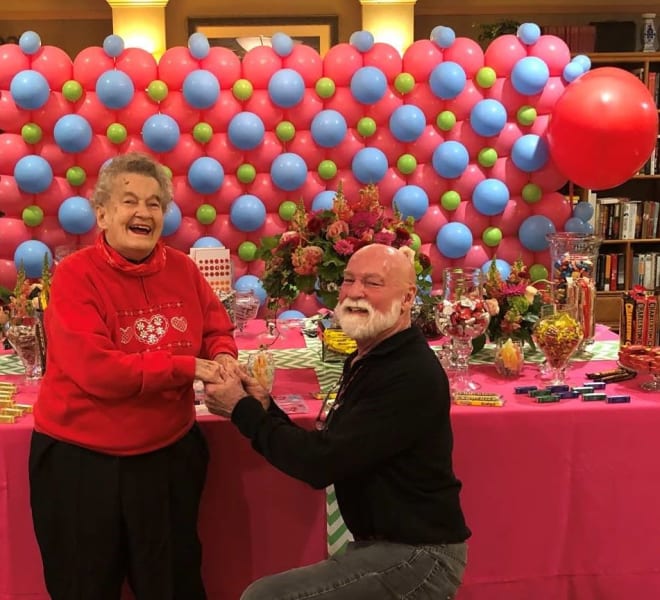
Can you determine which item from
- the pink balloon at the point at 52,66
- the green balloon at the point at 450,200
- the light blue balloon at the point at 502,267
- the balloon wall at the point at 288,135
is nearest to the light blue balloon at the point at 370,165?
the balloon wall at the point at 288,135

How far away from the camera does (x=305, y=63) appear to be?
438cm

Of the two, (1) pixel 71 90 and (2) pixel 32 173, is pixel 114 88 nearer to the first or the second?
(1) pixel 71 90

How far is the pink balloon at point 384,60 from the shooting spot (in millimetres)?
4406

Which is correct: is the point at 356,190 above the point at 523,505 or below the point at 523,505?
above

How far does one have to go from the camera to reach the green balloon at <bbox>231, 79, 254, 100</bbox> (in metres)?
4.32

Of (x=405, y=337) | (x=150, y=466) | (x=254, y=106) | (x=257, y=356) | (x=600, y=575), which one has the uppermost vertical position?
(x=254, y=106)

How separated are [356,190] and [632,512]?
9.14 ft

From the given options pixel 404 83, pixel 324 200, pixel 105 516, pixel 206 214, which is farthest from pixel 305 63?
pixel 105 516

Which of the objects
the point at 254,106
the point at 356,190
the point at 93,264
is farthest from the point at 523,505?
the point at 254,106

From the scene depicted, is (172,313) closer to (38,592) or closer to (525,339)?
(38,592)


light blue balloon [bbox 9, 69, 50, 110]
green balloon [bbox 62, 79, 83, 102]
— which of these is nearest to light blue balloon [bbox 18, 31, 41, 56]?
light blue balloon [bbox 9, 69, 50, 110]

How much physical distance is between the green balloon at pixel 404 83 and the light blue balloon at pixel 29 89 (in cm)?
193

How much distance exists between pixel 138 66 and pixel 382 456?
3431mm

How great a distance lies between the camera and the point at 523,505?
200cm
